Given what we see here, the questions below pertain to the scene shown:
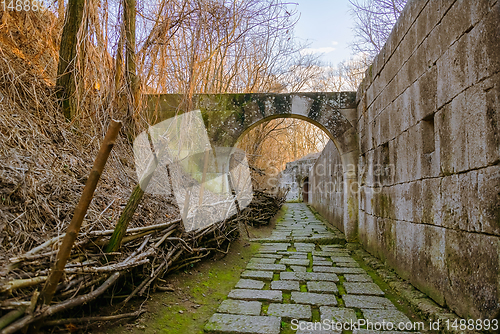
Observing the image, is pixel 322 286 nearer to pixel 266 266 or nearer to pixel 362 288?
pixel 362 288

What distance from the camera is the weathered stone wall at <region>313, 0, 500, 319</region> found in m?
2.02

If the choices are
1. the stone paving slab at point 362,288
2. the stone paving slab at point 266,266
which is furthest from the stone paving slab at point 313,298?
the stone paving slab at point 266,266

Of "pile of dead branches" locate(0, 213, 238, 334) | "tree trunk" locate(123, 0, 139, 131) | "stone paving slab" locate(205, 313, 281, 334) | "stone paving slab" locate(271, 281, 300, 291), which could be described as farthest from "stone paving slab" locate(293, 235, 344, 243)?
"tree trunk" locate(123, 0, 139, 131)

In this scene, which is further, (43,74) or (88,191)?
(43,74)

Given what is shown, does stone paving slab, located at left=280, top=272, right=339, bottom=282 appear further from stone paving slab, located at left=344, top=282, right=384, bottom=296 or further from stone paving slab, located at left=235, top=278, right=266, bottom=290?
stone paving slab, located at left=235, top=278, right=266, bottom=290

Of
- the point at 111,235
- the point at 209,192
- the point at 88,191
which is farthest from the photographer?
the point at 209,192

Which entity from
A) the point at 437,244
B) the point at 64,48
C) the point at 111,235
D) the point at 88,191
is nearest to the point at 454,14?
the point at 437,244

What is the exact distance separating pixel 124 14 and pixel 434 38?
328 cm

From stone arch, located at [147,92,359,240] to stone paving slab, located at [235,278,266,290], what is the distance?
2927 mm

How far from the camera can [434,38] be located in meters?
Result: 2.80

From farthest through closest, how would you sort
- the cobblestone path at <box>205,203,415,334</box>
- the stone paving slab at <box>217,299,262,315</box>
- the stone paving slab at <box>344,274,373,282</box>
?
the stone paving slab at <box>344,274,373,282</box>, the stone paving slab at <box>217,299,262,315</box>, the cobblestone path at <box>205,203,415,334</box>

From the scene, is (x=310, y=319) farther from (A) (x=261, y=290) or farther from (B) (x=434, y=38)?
(B) (x=434, y=38)

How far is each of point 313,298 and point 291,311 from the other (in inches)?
17.1

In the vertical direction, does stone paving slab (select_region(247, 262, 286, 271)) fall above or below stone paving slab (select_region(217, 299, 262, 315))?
below
